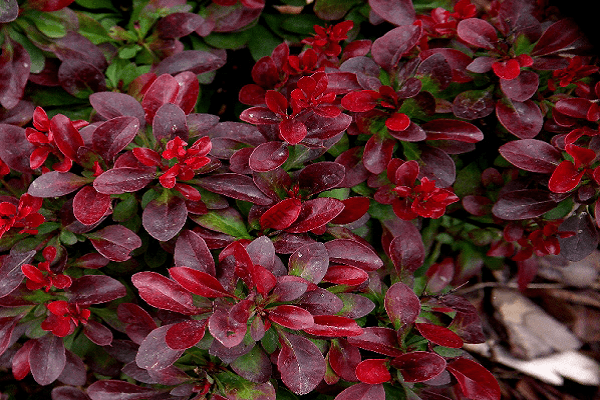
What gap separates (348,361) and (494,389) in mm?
286

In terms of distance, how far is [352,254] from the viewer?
38.0 inches

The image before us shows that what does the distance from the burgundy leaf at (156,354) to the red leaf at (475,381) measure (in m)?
0.55

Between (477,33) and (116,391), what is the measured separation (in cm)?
114

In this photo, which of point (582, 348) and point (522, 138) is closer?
point (522, 138)

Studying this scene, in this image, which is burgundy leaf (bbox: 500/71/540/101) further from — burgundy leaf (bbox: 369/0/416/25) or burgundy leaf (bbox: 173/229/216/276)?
burgundy leaf (bbox: 173/229/216/276)

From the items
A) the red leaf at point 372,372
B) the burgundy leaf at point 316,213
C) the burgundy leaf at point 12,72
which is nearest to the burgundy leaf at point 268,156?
the burgundy leaf at point 316,213

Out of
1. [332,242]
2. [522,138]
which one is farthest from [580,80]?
[332,242]

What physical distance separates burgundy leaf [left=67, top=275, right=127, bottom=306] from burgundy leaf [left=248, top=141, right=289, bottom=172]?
1.27 ft

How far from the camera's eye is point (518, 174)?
1240 mm

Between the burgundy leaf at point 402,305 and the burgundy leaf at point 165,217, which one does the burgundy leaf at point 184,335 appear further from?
the burgundy leaf at point 402,305

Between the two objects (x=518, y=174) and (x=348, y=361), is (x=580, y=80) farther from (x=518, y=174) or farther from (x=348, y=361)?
(x=348, y=361)

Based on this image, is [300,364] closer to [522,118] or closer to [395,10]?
[522,118]

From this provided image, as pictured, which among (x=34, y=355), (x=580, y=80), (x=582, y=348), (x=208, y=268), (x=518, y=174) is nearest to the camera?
(x=208, y=268)

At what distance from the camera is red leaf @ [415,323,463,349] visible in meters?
0.89
